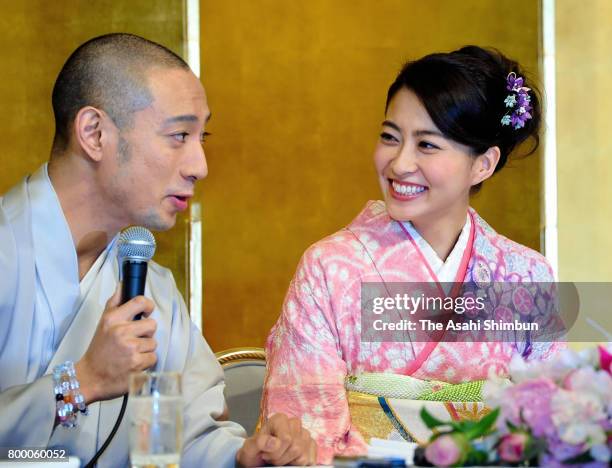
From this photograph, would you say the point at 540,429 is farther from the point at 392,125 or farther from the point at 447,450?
the point at 392,125

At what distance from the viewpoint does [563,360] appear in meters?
1.40

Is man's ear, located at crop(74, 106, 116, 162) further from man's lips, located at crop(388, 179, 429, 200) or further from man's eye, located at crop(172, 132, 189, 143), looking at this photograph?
man's lips, located at crop(388, 179, 429, 200)

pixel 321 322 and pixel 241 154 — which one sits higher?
pixel 241 154

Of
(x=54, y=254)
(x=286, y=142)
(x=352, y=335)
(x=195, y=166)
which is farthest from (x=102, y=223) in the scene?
(x=286, y=142)

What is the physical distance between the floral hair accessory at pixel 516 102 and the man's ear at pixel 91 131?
1.09m

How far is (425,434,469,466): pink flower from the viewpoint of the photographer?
128 cm

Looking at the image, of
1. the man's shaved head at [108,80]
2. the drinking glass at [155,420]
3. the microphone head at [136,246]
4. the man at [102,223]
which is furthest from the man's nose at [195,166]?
the drinking glass at [155,420]

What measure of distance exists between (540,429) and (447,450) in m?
0.12

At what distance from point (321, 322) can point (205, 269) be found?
234 cm

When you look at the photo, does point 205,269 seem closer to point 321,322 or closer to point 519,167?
point 519,167

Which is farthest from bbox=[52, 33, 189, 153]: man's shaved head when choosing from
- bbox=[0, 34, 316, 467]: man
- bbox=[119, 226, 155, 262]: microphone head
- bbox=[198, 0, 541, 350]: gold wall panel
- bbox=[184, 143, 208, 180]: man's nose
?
bbox=[198, 0, 541, 350]: gold wall panel

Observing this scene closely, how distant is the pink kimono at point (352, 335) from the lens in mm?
2551

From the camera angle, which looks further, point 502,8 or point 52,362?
point 502,8

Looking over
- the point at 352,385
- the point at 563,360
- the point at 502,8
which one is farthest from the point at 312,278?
the point at 502,8
